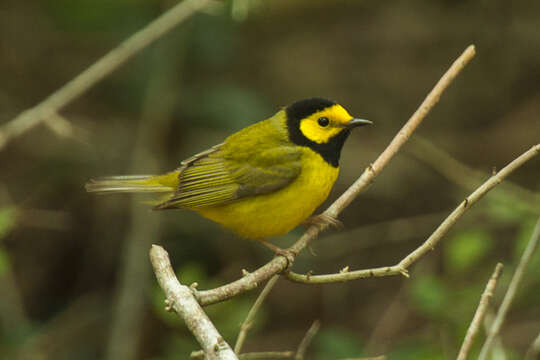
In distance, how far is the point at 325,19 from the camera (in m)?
7.66

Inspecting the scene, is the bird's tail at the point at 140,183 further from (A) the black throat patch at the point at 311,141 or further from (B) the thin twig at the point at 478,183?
(B) the thin twig at the point at 478,183

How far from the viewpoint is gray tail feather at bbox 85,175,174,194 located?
12.6 ft

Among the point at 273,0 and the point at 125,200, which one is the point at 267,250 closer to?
the point at 125,200

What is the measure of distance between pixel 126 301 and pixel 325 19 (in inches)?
169

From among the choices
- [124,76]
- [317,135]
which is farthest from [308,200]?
[124,76]

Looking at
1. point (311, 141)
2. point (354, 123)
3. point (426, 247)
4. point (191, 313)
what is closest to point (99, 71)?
point (311, 141)

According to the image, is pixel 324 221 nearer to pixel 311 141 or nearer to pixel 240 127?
pixel 311 141

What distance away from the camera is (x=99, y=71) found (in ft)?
12.4

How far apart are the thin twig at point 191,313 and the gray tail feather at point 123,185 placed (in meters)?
1.43

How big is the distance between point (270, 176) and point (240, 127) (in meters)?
1.58

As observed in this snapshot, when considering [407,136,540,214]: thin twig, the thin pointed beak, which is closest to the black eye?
the thin pointed beak

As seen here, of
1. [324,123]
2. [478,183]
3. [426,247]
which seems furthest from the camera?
[478,183]

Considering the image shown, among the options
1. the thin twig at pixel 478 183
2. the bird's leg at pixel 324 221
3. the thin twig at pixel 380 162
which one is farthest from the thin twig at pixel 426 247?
the thin twig at pixel 478 183

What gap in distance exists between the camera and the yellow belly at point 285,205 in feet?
11.7
